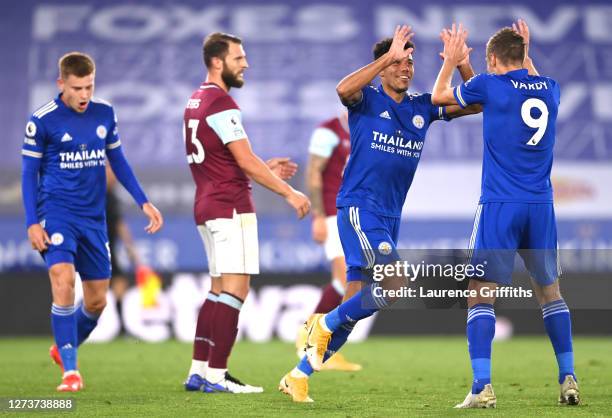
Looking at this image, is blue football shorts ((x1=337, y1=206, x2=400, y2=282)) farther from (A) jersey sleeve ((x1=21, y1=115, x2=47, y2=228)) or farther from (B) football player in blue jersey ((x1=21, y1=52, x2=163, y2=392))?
(A) jersey sleeve ((x1=21, y1=115, x2=47, y2=228))

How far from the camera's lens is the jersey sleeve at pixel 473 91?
250 inches

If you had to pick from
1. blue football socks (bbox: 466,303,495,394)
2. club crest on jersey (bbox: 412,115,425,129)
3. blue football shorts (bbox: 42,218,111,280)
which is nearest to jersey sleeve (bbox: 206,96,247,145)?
club crest on jersey (bbox: 412,115,425,129)

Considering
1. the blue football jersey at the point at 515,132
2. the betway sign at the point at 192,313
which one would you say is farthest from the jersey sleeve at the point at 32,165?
the betway sign at the point at 192,313

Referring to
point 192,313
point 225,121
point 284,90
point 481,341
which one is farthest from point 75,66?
point 284,90

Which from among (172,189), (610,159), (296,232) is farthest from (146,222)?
(610,159)

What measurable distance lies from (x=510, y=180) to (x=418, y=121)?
87 centimetres

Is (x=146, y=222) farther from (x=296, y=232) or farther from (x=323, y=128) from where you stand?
(x=323, y=128)

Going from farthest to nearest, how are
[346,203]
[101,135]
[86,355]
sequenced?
[86,355]
[101,135]
[346,203]

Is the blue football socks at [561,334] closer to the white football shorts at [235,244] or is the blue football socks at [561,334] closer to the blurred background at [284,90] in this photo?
the white football shorts at [235,244]

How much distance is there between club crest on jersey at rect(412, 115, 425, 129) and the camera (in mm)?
6930

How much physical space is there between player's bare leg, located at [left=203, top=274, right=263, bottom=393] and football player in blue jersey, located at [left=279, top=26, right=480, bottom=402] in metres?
0.69

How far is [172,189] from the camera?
16703 mm

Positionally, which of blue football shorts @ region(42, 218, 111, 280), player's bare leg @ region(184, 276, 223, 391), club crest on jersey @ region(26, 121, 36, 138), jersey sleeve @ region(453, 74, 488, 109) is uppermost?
jersey sleeve @ region(453, 74, 488, 109)

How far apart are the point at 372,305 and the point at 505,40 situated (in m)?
1.73
